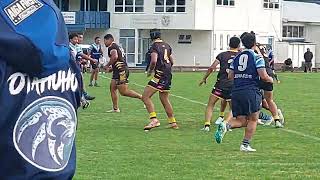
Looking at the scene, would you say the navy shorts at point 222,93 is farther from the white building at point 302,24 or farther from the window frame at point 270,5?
the white building at point 302,24

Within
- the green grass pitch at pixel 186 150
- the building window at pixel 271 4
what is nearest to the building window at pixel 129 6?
the building window at pixel 271 4

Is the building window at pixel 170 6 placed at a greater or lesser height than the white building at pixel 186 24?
greater

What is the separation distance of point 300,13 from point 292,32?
85.0 inches

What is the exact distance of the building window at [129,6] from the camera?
67.2 metres

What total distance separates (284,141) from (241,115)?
132 cm

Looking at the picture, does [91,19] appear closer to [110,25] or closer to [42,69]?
[110,25]

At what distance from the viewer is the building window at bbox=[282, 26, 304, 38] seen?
79500 millimetres

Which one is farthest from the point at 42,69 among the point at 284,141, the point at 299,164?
the point at 284,141

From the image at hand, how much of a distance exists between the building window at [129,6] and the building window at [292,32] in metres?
17.8

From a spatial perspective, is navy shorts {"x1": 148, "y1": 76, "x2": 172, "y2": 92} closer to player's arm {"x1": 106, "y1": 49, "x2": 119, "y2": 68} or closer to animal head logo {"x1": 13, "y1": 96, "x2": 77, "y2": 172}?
player's arm {"x1": 106, "y1": 49, "x2": 119, "y2": 68}

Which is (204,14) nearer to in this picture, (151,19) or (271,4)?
(151,19)

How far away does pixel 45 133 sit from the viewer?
2.28 m

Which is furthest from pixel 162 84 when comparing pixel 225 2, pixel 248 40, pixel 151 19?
pixel 225 2

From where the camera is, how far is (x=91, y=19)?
Result: 67.2 meters
